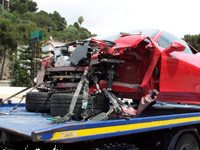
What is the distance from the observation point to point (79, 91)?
358 centimetres

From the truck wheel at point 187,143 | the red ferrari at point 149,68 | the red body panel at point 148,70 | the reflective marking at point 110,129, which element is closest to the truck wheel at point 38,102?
the red body panel at point 148,70

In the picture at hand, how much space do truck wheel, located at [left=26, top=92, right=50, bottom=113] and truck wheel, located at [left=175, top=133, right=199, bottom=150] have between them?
2175 mm

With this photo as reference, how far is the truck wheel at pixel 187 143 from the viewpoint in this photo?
12.7 feet

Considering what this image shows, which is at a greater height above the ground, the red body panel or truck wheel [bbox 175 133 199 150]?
the red body panel

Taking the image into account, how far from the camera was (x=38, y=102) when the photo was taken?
4.44 m

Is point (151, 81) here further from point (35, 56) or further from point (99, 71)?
point (35, 56)

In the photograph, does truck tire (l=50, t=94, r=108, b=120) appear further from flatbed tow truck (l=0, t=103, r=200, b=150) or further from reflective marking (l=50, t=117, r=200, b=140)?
reflective marking (l=50, t=117, r=200, b=140)

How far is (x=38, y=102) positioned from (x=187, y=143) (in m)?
2.53

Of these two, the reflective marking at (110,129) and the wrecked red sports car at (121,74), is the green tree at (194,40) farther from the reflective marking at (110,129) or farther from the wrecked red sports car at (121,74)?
the reflective marking at (110,129)

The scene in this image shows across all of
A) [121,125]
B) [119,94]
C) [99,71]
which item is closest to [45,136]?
[121,125]

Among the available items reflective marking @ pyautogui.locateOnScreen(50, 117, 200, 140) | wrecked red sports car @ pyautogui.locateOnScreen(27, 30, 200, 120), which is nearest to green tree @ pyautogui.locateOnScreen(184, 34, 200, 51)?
wrecked red sports car @ pyautogui.locateOnScreen(27, 30, 200, 120)

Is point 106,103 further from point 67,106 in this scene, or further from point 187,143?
point 187,143

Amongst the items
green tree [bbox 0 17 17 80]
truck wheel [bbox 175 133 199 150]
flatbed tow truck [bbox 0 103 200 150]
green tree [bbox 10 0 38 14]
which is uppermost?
green tree [bbox 10 0 38 14]

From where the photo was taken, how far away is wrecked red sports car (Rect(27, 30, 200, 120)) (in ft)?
12.2
